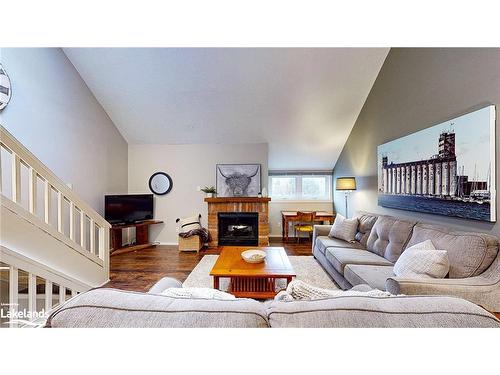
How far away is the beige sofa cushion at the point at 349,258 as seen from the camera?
2.29 metres

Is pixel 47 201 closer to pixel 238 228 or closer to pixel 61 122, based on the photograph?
pixel 61 122

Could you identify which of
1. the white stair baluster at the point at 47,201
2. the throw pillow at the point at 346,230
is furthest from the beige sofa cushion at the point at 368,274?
the white stair baluster at the point at 47,201

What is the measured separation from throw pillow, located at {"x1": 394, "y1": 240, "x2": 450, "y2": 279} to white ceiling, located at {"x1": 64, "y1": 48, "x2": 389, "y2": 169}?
2755 mm

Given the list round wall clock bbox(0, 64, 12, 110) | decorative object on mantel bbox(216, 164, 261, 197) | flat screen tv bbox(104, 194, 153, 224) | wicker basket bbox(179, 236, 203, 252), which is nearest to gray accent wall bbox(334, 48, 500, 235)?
decorative object on mantel bbox(216, 164, 261, 197)

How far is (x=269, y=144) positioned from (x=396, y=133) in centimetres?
239

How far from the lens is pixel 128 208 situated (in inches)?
167

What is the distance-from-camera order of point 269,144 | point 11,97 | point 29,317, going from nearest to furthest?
point 29,317 < point 11,97 < point 269,144

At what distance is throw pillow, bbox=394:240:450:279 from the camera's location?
5.16ft

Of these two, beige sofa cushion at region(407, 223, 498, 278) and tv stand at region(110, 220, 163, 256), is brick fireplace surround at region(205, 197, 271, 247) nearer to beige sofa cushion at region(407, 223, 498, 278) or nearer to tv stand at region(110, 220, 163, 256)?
tv stand at region(110, 220, 163, 256)

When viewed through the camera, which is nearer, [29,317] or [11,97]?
[29,317]
